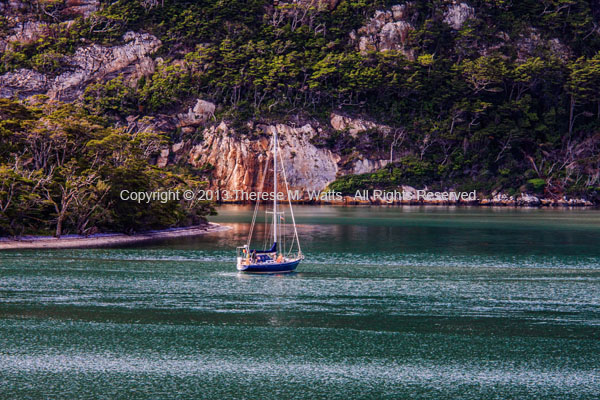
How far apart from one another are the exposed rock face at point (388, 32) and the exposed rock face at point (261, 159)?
3376 centimetres

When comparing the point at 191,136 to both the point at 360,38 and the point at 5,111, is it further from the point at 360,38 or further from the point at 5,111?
the point at 5,111

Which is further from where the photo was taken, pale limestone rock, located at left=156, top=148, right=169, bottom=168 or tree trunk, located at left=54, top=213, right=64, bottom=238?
pale limestone rock, located at left=156, top=148, right=169, bottom=168

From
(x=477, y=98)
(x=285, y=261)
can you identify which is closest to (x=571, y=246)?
(x=285, y=261)

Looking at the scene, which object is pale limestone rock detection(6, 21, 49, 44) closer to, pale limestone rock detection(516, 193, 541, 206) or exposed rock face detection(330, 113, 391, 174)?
exposed rock face detection(330, 113, 391, 174)

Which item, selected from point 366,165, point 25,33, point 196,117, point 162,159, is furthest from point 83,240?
point 25,33

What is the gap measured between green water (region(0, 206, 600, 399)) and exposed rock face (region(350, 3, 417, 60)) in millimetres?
144859

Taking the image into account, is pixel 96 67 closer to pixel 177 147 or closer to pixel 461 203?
pixel 177 147

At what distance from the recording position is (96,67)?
195 m

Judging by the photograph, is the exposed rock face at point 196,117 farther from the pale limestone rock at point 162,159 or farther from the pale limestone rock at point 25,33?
the pale limestone rock at point 25,33

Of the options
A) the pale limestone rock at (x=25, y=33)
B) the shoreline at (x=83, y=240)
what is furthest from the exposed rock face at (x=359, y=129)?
the shoreline at (x=83, y=240)

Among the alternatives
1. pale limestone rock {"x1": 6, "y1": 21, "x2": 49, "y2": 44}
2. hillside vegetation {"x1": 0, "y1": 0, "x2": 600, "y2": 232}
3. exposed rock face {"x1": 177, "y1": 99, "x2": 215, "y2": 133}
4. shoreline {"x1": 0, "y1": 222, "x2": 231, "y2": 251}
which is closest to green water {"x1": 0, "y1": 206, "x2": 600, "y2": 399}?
shoreline {"x1": 0, "y1": 222, "x2": 231, "y2": 251}

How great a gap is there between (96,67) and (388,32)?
8401 cm

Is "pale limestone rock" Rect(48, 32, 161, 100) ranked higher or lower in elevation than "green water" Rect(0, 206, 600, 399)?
higher

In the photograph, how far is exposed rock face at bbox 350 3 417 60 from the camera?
195250 mm
